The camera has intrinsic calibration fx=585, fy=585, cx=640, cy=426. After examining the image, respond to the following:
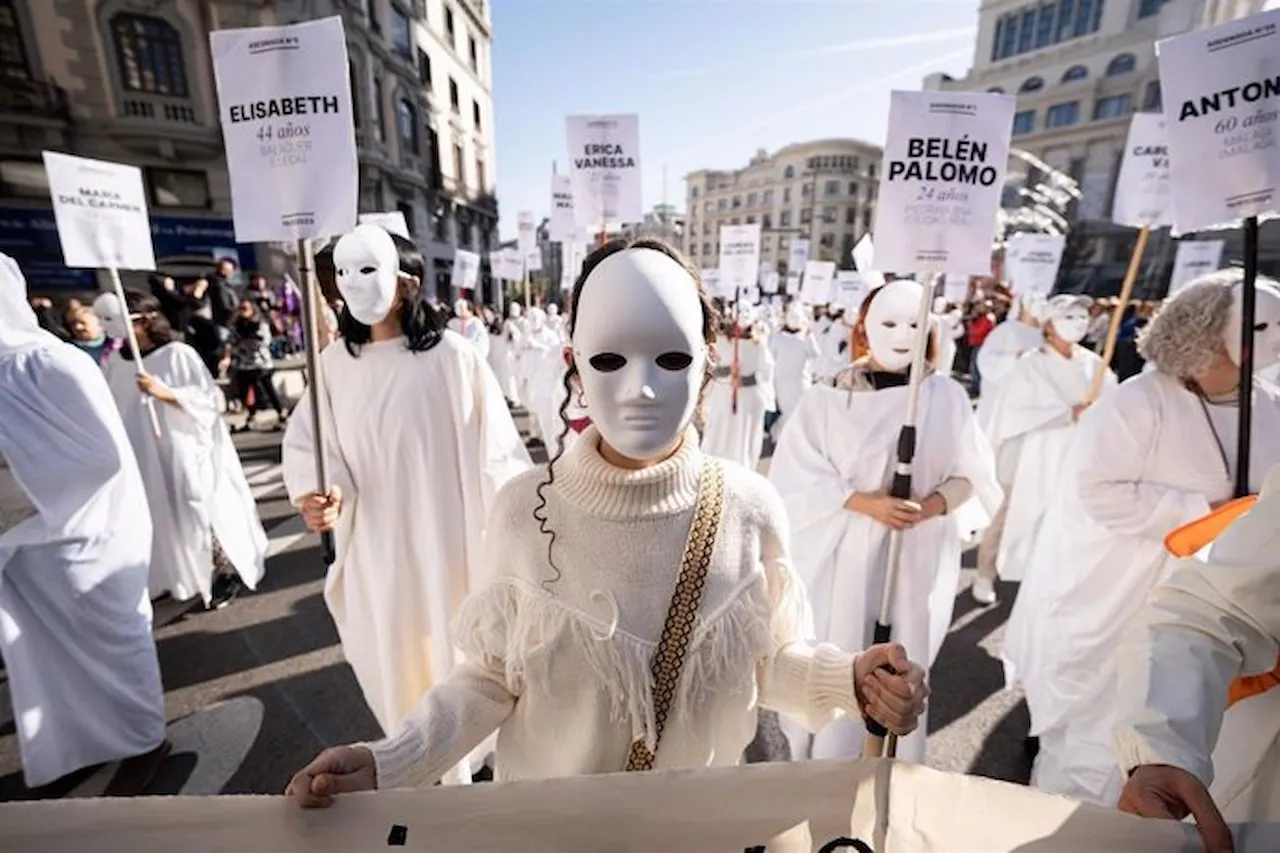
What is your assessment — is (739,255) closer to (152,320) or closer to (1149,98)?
→ (152,320)

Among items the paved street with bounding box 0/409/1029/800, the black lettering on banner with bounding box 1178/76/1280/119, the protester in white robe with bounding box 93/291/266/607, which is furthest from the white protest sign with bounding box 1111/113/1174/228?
the protester in white robe with bounding box 93/291/266/607

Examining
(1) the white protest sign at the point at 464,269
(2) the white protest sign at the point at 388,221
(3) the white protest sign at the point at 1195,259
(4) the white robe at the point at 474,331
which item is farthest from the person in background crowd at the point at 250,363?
(3) the white protest sign at the point at 1195,259

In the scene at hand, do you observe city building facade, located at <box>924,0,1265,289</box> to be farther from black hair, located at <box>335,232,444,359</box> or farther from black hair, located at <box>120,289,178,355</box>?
black hair, located at <box>120,289,178,355</box>

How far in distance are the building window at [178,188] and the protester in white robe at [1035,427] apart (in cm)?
2044

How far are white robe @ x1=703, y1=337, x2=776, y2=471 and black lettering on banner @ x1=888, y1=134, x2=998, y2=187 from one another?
4085 millimetres

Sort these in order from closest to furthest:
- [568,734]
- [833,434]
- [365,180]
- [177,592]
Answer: [568,734], [833,434], [177,592], [365,180]

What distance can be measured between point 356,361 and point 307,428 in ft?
1.04

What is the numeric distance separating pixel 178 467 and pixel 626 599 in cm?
399

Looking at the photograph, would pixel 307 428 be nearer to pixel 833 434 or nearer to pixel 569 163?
pixel 833 434

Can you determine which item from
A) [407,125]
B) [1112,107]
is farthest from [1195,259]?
[1112,107]

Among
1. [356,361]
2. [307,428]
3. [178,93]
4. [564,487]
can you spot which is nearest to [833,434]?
[564,487]

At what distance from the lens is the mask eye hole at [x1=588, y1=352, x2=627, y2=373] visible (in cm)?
Answer: 111

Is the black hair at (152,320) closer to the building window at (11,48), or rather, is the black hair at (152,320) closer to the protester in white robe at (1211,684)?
the protester in white robe at (1211,684)

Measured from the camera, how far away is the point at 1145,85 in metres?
29.5
